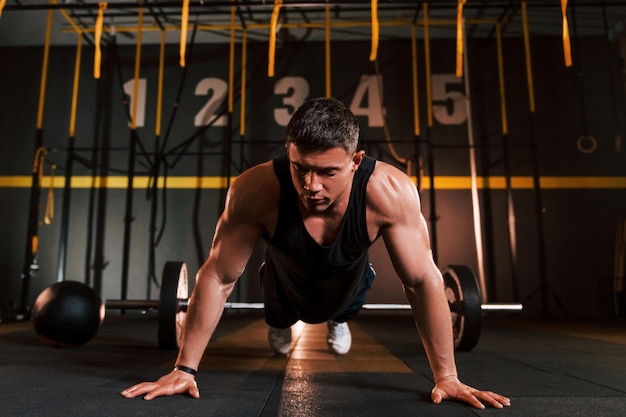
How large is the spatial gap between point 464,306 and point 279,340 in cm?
82

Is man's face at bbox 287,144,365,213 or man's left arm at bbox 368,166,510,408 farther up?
man's face at bbox 287,144,365,213

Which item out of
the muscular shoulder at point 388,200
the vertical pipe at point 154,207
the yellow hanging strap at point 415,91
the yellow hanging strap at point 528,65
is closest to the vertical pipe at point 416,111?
the yellow hanging strap at point 415,91

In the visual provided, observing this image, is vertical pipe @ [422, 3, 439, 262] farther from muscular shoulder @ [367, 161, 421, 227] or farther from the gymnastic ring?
muscular shoulder @ [367, 161, 421, 227]

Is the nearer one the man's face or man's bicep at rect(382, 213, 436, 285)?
the man's face

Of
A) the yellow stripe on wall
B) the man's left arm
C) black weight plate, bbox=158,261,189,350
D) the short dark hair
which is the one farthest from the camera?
the yellow stripe on wall

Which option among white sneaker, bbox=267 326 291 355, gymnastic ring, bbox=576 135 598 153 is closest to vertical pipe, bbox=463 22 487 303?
gymnastic ring, bbox=576 135 598 153

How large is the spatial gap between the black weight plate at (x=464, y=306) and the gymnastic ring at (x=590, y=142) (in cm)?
299

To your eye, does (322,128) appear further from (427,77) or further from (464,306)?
(427,77)

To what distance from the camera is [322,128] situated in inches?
42.9

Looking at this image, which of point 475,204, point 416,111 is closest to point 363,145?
point 416,111

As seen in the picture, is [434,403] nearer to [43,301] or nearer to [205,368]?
[205,368]

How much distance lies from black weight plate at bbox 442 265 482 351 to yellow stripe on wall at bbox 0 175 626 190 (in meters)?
2.66

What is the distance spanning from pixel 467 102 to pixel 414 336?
2.65 metres

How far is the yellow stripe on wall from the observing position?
474 cm
